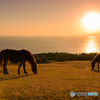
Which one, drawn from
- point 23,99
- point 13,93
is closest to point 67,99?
point 23,99

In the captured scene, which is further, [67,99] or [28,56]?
[28,56]

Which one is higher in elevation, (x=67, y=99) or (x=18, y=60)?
(x=18, y=60)

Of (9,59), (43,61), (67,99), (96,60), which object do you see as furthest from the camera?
(43,61)

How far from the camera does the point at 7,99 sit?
15.3 ft

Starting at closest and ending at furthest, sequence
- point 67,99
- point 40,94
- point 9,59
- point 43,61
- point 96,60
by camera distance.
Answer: point 67,99 → point 40,94 → point 9,59 → point 96,60 → point 43,61

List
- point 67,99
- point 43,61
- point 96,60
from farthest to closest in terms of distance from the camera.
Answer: point 43,61
point 96,60
point 67,99

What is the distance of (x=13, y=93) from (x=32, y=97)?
97 cm

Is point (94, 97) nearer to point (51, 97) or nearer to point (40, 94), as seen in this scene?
point (51, 97)

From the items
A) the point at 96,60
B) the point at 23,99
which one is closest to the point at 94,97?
the point at 23,99

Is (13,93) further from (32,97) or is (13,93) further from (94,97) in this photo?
(94,97)

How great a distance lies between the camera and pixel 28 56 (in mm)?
11156

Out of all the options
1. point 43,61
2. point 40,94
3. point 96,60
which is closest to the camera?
point 40,94

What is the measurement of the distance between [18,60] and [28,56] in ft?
3.18

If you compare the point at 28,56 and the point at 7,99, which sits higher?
the point at 28,56
